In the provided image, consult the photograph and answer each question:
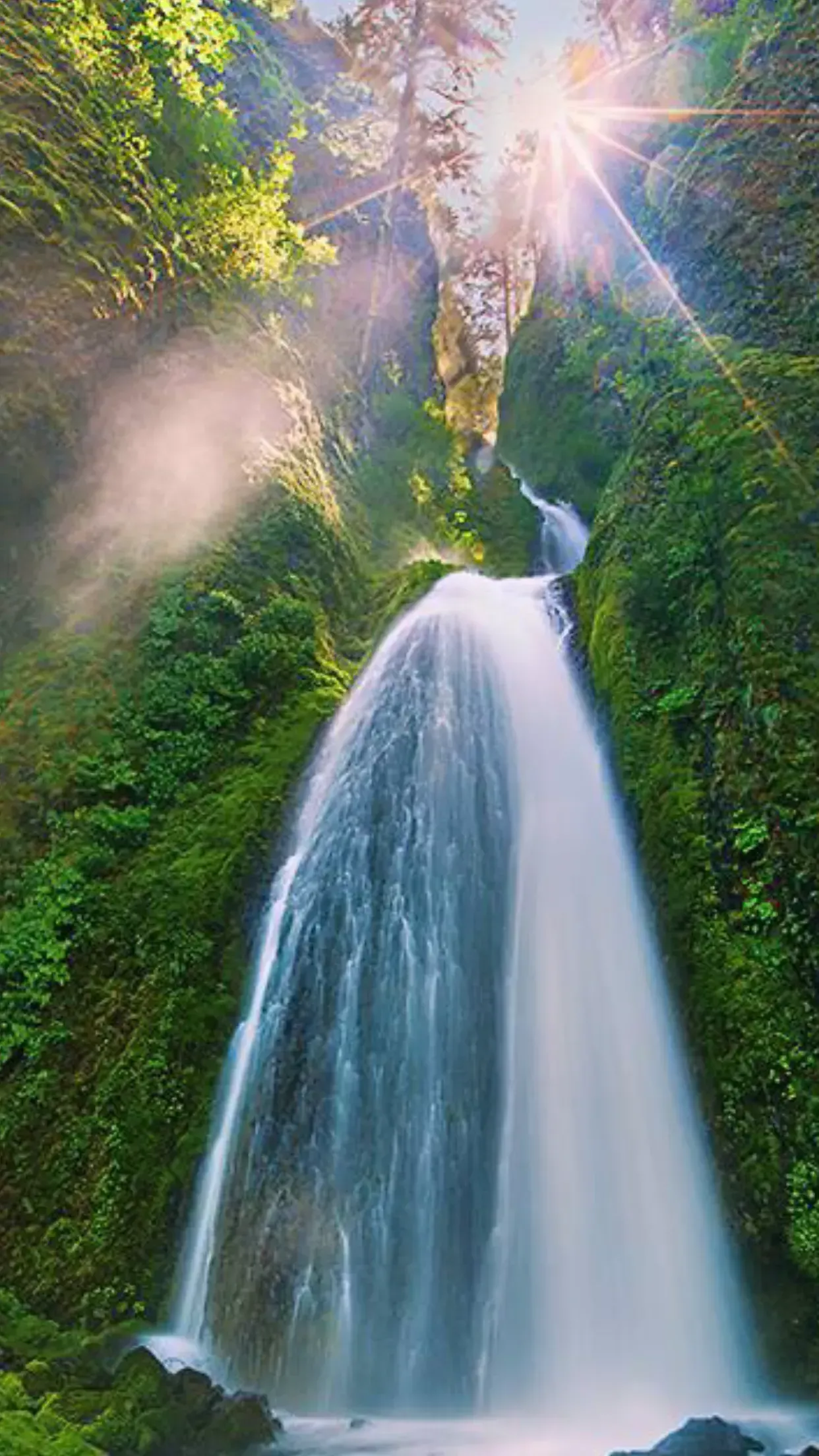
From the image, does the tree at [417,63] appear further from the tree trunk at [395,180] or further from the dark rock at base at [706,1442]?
the dark rock at base at [706,1442]

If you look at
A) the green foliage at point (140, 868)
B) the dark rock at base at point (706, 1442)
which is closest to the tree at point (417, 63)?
the green foliage at point (140, 868)

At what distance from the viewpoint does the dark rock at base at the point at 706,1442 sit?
4453mm

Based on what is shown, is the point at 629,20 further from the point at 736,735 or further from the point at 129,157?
the point at 736,735

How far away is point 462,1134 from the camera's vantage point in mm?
6562

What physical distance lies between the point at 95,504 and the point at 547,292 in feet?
69.8

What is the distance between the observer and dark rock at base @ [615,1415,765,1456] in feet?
14.6

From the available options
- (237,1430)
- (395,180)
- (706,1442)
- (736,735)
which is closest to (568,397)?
(395,180)

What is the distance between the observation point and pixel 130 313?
40.5 feet

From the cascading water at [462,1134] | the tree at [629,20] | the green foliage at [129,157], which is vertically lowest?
the cascading water at [462,1134]

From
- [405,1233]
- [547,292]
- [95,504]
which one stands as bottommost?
[405,1233]

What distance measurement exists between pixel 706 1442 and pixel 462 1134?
244 centimetres

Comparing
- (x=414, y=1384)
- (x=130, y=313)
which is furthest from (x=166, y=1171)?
(x=130, y=313)

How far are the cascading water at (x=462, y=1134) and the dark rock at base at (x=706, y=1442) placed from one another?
610 mm

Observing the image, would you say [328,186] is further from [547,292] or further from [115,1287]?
[115,1287]
